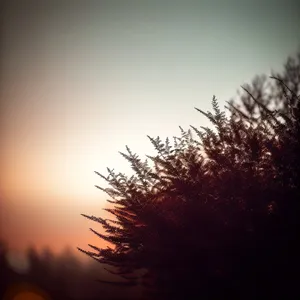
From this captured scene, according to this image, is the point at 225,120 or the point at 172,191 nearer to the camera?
the point at 172,191

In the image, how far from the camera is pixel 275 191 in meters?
2.64

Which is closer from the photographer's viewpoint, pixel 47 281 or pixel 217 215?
pixel 217 215

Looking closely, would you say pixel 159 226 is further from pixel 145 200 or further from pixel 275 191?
pixel 275 191

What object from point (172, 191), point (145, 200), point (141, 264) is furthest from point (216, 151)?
point (141, 264)

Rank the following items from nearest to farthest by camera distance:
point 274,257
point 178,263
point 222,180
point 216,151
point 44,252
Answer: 1. point 274,257
2. point 178,263
3. point 222,180
4. point 216,151
5. point 44,252

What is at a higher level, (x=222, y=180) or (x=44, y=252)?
(x=44, y=252)

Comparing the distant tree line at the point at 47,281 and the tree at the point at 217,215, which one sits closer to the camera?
the tree at the point at 217,215

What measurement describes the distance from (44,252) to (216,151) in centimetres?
4742

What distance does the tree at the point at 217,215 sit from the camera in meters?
2.58

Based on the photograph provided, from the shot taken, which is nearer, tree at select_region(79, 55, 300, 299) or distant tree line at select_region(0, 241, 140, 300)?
tree at select_region(79, 55, 300, 299)

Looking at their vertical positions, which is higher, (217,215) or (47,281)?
(47,281)

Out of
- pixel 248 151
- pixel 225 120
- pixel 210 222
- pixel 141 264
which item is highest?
pixel 225 120

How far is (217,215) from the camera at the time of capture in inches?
111

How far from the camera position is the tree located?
2578 millimetres
